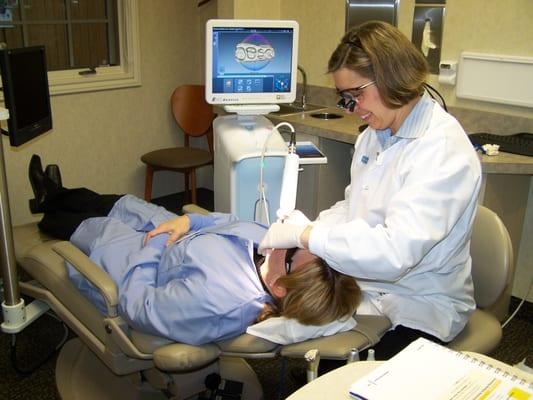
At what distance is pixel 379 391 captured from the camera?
3.01 ft

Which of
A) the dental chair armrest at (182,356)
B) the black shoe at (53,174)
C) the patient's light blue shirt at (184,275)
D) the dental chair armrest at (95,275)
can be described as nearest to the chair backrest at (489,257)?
the patient's light blue shirt at (184,275)

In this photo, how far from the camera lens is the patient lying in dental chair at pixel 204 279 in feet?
4.56

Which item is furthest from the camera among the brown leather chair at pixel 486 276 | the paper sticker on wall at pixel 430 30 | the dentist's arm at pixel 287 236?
the paper sticker on wall at pixel 430 30

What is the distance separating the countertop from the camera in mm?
2180

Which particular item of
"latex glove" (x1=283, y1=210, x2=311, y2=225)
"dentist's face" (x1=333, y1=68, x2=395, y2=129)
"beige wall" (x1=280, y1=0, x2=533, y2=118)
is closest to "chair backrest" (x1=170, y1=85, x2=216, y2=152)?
"beige wall" (x1=280, y1=0, x2=533, y2=118)

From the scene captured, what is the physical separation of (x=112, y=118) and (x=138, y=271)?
221 cm

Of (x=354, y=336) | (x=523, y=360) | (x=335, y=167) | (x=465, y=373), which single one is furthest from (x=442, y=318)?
(x=335, y=167)

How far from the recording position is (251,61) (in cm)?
229

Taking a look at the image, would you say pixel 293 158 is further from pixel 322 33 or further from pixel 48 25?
pixel 48 25

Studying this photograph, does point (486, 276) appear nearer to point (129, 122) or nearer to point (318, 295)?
point (318, 295)

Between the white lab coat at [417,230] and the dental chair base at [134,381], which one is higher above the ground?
the white lab coat at [417,230]

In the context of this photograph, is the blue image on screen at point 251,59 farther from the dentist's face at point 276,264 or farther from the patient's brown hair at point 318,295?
the patient's brown hair at point 318,295

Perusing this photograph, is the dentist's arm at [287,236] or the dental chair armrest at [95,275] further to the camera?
the dental chair armrest at [95,275]

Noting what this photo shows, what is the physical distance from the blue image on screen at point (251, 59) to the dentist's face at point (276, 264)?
3.08 feet
